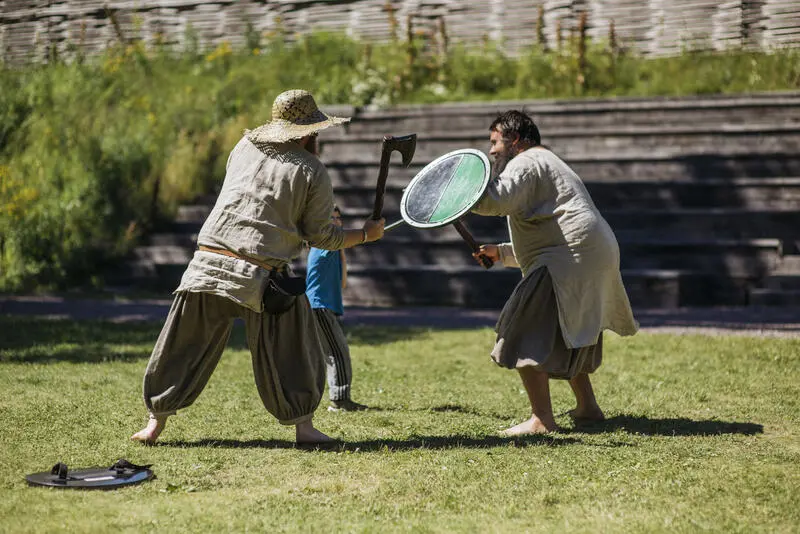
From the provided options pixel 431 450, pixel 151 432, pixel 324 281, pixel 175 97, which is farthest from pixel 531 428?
pixel 175 97

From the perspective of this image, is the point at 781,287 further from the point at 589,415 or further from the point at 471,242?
the point at 471,242

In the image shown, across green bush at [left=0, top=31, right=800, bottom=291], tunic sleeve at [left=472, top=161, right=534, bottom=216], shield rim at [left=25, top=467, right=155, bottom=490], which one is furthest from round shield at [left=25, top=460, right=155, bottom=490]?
green bush at [left=0, top=31, right=800, bottom=291]

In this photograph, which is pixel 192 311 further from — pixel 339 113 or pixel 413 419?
pixel 339 113

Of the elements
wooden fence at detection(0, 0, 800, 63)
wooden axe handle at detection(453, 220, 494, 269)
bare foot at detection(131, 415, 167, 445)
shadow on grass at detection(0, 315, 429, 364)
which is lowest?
shadow on grass at detection(0, 315, 429, 364)

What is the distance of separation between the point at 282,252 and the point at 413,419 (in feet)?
5.43

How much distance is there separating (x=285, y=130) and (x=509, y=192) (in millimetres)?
1300

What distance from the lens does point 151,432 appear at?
21.4ft

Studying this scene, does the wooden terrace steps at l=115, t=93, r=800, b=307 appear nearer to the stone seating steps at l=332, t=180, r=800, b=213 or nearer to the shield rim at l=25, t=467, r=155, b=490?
the stone seating steps at l=332, t=180, r=800, b=213

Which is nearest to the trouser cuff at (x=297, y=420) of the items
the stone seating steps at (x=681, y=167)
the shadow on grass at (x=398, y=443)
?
the shadow on grass at (x=398, y=443)

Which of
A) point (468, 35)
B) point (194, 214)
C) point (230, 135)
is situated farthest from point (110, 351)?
point (468, 35)

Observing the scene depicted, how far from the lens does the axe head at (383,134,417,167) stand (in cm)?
661

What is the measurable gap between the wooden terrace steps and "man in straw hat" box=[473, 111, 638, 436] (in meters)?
6.18

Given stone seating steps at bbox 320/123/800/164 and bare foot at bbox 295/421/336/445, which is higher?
bare foot at bbox 295/421/336/445

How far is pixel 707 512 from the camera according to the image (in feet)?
16.8
